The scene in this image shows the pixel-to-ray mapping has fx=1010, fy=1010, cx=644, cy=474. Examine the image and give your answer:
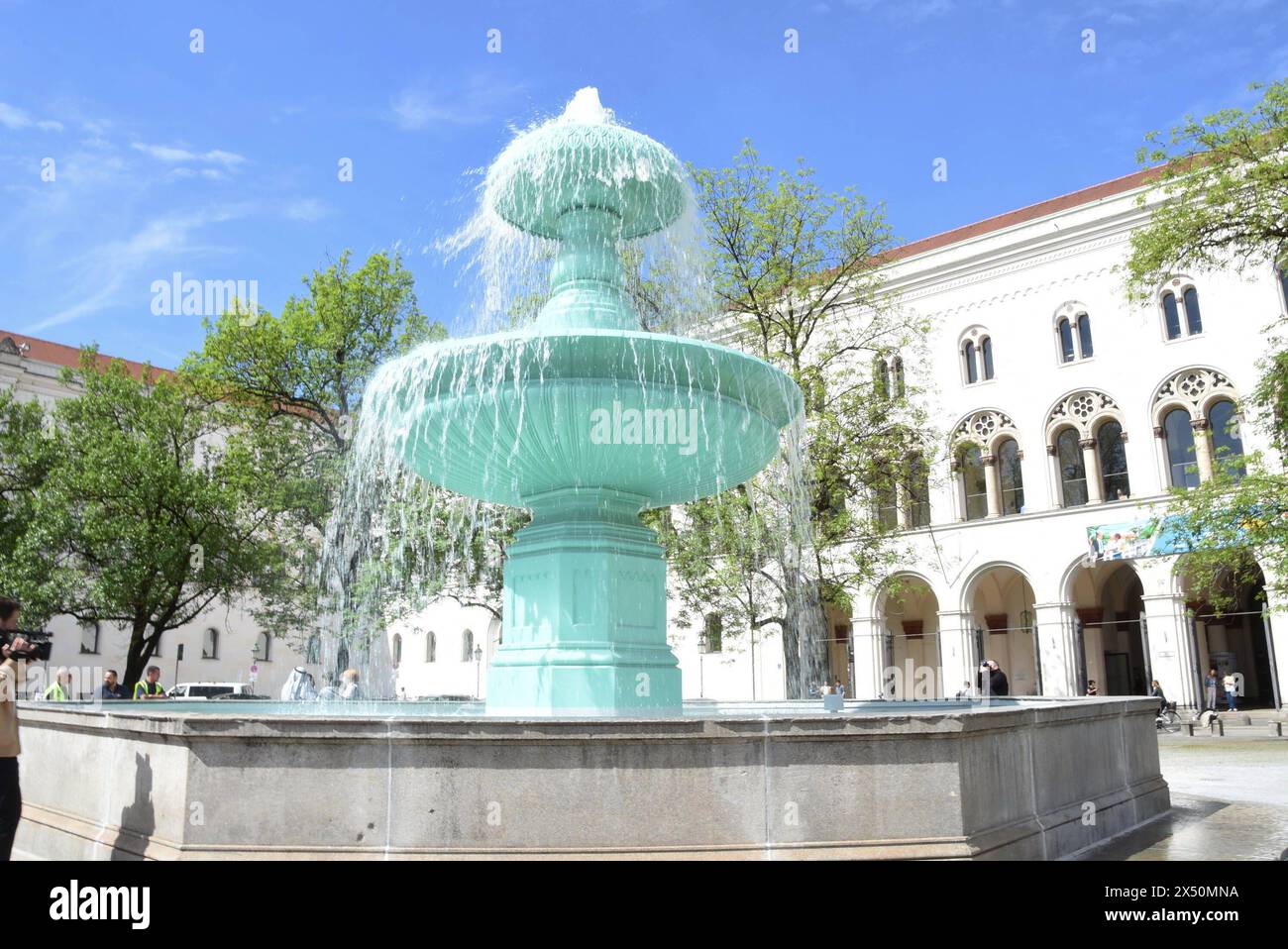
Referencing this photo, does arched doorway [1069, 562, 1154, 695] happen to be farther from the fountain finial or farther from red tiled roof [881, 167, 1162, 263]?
the fountain finial

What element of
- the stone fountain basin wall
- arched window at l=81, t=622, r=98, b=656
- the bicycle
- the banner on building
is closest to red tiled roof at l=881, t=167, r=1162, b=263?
the banner on building

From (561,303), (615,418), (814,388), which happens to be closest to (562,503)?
(615,418)

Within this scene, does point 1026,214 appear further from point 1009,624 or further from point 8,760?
point 8,760

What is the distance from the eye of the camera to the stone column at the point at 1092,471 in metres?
32.4

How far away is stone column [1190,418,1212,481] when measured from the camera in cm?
3016

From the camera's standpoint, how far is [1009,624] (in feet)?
121

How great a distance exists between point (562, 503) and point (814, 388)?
12.6m

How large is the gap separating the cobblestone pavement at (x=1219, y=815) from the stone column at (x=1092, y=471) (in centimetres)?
1701

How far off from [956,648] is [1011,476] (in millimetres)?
6212

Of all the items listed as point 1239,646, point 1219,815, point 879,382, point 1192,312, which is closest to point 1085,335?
point 1192,312

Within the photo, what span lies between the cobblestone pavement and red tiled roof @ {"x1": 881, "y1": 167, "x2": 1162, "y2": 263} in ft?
76.7

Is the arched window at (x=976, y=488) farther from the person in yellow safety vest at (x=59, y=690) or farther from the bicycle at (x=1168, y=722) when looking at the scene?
the person in yellow safety vest at (x=59, y=690)

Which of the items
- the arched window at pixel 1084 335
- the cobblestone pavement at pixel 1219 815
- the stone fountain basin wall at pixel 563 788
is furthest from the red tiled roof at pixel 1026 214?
the stone fountain basin wall at pixel 563 788
